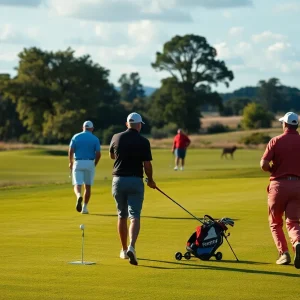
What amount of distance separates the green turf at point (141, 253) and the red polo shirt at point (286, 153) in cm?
129

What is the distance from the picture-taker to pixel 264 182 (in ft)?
101

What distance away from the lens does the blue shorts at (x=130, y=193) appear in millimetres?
13711

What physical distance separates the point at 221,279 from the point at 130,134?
108 inches

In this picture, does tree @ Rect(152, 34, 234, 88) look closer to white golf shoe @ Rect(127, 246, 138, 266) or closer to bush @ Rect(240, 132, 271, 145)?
bush @ Rect(240, 132, 271, 145)

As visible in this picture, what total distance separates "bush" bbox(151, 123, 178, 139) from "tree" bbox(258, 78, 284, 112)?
71346mm

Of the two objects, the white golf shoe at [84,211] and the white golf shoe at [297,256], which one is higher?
the white golf shoe at [297,256]

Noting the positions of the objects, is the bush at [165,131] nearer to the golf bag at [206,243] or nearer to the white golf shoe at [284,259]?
the golf bag at [206,243]

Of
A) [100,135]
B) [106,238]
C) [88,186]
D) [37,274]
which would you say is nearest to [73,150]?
[88,186]

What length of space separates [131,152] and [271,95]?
180 meters

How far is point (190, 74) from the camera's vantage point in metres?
121

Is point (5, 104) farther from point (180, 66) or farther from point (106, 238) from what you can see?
point (106, 238)

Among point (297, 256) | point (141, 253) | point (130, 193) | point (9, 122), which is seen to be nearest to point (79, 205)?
point (141, 253)

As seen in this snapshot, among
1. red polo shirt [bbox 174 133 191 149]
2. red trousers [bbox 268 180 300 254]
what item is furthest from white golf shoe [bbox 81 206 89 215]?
red polo shirt [bbox 174 133 191 149]

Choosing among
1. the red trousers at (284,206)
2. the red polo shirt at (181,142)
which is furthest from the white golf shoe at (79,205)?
the red polo shirt at (181,142)
